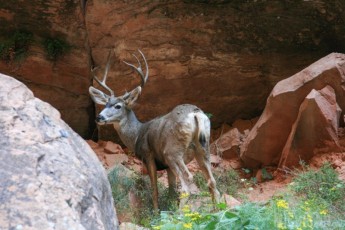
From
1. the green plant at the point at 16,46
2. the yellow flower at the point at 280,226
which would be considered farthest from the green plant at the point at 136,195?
the yellow flower at the point at 280,226

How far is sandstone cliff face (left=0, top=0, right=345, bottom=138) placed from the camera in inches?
396

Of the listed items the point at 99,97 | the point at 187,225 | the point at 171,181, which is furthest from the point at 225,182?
the point at 187,225

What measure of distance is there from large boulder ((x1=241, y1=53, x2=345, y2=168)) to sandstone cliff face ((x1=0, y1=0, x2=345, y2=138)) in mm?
1318

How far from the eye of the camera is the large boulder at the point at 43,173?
350 cm

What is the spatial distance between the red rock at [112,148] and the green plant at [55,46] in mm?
1786

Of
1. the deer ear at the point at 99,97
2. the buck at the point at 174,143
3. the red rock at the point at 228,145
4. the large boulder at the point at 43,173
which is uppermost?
the large boulder at the point at 43,173

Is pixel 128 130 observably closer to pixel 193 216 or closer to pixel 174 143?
pixel 174 143

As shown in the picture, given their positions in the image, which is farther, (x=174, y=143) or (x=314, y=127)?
(x=314, y=127)

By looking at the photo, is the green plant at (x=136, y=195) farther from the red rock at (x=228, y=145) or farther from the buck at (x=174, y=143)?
the red rock at (x=228, y=145)

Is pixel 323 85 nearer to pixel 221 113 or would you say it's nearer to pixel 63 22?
pixel 221 113

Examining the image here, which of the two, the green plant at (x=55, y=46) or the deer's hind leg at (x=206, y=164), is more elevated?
the green plant at (x=55, y=46)

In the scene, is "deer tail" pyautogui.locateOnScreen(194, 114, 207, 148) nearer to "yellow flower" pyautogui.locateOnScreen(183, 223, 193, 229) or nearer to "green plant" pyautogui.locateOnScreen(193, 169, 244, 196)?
"green plant" pyautogui.locateOnScreen(193, 169, 244, 196)

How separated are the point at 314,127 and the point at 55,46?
15.3 feet

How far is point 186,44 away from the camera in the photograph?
10312mm
